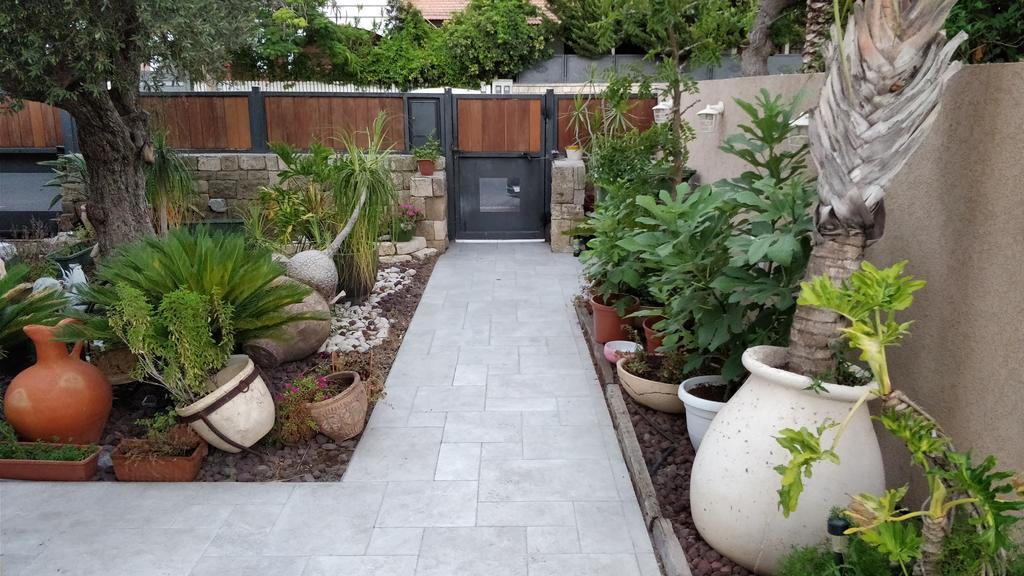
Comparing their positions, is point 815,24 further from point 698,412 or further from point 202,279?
point 202,279

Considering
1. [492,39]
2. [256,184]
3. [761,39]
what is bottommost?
[256,184]

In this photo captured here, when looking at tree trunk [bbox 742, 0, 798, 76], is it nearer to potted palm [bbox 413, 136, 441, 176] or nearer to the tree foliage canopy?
potted palm [bbox 413, 136, 441, 176]

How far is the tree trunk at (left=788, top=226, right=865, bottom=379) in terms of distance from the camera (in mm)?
2383

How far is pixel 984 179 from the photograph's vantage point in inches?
87.2

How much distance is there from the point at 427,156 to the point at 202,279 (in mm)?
4776

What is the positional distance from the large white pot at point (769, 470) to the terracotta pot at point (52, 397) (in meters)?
2.81

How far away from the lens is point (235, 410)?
330 centimetres

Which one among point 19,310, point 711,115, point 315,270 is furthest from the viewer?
point 711,115

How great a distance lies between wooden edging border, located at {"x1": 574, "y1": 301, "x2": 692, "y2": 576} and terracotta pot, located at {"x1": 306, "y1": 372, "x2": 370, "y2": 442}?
1.33m

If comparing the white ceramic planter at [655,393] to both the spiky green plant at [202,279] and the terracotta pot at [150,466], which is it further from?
the terracotta pot at [150,466]

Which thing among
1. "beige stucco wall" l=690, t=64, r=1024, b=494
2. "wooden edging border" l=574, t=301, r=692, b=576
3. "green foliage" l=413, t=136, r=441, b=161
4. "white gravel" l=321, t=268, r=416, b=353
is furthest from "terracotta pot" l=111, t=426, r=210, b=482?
"green foliage" l=413, t=136, r=441, b=161

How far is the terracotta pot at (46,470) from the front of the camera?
3238 mm

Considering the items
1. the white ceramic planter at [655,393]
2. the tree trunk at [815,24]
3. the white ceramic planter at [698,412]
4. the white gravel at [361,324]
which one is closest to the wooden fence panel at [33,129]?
the white gravel at [361,324]

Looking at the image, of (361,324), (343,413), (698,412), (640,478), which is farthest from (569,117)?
(640,478)
